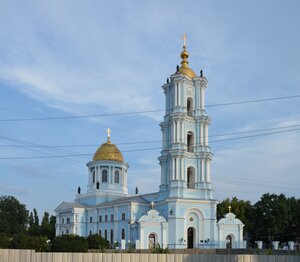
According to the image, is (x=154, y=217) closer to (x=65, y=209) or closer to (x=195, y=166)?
(x=195, y=166)

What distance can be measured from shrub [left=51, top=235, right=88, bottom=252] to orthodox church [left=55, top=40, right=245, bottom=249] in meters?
24.5

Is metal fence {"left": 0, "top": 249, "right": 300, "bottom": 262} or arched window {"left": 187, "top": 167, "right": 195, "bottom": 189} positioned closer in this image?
metal fence {"left": 0, "top": 249, "right": 300, "bottom": 262}

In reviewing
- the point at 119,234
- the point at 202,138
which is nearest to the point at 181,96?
the point at 202,138

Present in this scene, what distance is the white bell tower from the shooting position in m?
58.2

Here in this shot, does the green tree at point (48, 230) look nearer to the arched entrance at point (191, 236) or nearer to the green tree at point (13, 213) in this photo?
the green tree at point (13, 213)

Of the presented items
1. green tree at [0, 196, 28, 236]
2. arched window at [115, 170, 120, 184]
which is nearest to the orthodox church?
arched window at [115, 170, 120, 184]

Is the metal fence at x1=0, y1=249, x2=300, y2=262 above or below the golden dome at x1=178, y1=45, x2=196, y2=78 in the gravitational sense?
below

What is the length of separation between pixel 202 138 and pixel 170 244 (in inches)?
505

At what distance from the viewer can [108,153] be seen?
76.8 metres

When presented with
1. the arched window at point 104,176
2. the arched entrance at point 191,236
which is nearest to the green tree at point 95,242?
the arched entrance at point 191,236

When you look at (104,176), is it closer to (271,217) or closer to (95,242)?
(271,217)

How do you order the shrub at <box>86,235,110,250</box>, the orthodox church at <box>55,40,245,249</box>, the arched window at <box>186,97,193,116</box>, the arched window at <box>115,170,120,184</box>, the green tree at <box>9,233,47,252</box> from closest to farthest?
the green tree at <box>9,233,47,252</box> < the shrub at <box>86,235,110,250</box> < the orthodox church at <box>55,40,245,249</box> < the arched window at <box>186,97,193,116</box> < the arched window at <box>115,170,120,184</box>

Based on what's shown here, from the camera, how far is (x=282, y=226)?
2670 inches

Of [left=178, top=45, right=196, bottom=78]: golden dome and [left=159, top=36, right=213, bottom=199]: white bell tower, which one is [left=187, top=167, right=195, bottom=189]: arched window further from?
[left=178, top=45, right=196, bottom=78]: golden dome
